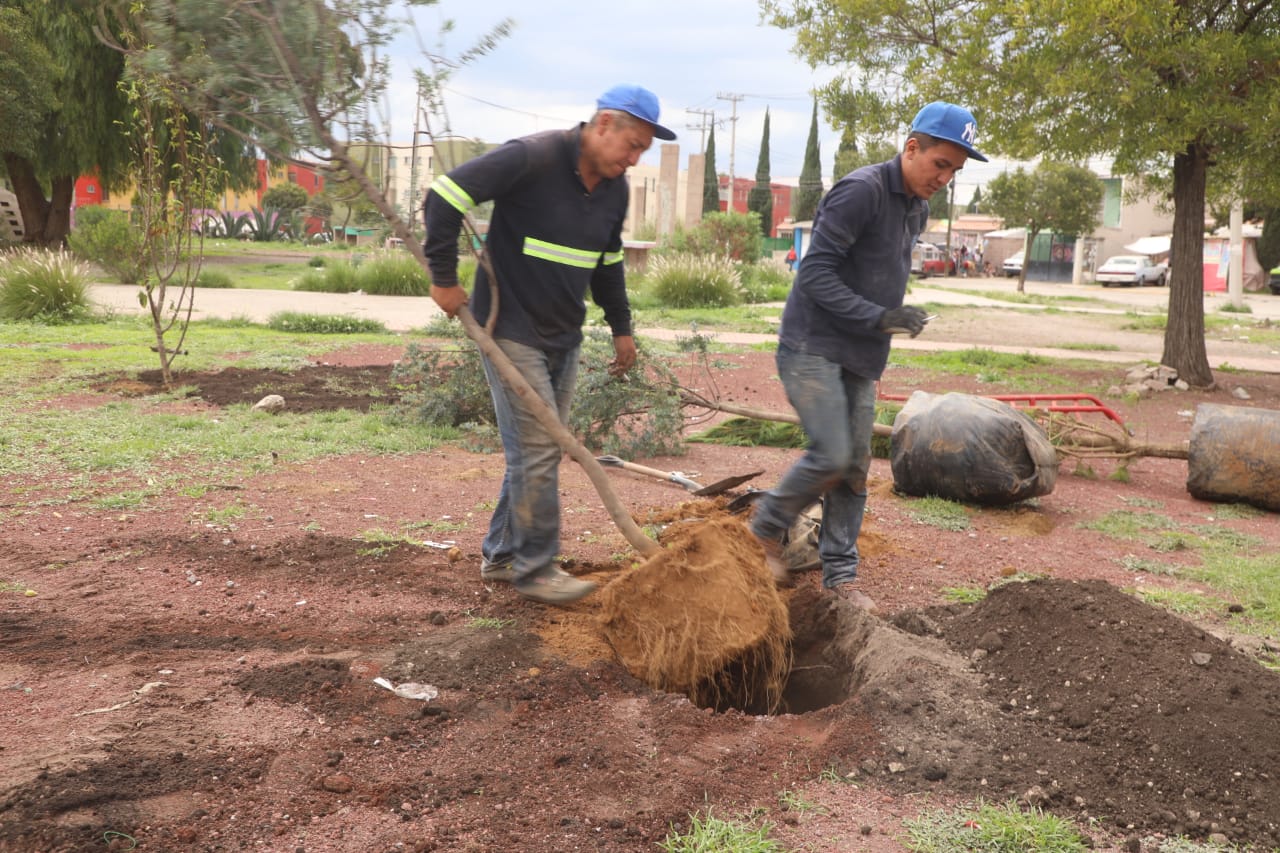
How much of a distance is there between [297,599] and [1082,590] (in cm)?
302

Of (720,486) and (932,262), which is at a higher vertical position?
(932,262)

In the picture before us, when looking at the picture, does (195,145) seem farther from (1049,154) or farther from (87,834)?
(1049,154)

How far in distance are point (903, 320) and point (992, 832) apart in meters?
1.81

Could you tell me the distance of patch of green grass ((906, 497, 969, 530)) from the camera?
18.9 ft

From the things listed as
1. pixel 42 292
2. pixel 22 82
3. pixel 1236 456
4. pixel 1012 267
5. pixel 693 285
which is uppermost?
pixel 22 82

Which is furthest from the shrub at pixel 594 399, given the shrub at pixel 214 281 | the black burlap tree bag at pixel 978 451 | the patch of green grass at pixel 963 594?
the shrub at pixel 214 281

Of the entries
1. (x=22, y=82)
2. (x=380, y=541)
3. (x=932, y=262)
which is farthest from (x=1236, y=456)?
(x=932, y=262)

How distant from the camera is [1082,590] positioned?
392cm

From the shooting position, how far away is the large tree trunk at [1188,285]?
12.3 meters

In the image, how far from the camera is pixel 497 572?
4328 mm

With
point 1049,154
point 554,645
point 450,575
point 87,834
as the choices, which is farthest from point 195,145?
point 1049,154

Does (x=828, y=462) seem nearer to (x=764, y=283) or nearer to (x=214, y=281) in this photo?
(x=214, y=281)

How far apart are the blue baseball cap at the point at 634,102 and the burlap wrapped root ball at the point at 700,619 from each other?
147 cm

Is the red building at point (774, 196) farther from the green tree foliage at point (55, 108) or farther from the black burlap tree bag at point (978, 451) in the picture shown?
the black burlap tree bag at point (978, 451)
